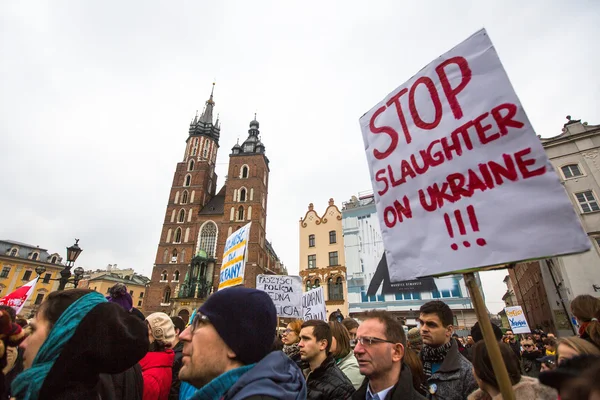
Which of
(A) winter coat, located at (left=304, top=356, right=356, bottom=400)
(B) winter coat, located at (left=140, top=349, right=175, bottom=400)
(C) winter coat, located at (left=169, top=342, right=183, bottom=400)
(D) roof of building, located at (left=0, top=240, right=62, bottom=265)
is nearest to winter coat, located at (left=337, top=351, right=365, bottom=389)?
(A) winter coat, located at (left=304, top=356, right=356, bottom=400)

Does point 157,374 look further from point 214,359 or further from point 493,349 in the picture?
point 493,349

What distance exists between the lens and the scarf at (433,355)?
3.03 metres

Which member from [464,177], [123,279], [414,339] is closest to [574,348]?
[464,177]

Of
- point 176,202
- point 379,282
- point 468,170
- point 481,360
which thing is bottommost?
point 481,360

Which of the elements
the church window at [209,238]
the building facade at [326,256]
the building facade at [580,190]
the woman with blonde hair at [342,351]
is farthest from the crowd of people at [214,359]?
the church window at [209,238]

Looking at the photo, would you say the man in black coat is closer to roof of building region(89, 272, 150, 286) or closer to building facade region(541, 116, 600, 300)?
building facade region(541, 116, 600, 300)

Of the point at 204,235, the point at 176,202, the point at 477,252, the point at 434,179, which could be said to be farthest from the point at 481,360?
the point at 176,202

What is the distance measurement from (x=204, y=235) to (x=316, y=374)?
35316 millimetres

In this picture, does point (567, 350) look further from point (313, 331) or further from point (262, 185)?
point (262, 185)

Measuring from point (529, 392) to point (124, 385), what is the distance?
9.33 ft

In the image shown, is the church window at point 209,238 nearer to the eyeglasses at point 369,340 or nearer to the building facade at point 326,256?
the building facade at point 326,256

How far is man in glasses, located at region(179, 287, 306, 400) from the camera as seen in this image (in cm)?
133

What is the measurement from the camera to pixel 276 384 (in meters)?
1.29

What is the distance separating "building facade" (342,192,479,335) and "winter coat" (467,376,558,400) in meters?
20.4
